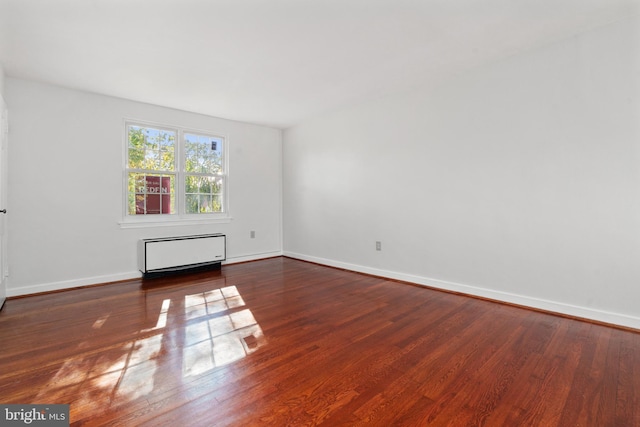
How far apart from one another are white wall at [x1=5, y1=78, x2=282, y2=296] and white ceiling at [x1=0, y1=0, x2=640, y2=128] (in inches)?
12.5

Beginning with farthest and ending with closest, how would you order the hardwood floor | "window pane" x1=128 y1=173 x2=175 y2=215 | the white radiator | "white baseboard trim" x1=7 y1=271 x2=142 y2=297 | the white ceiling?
"window pane" x1=128 y1=173 x2=175 y2=215
the white radiator
"white baseboard trim" x1=7 y1=271 x2=142 y2=297
the white ceiling
the hardwood floor

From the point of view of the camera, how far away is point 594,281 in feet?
8.78

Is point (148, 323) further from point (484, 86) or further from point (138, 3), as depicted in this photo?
point (484, 86)

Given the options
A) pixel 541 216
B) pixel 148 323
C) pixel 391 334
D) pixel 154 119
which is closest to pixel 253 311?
pixel 148 323

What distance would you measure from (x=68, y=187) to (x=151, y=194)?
3.16 feet

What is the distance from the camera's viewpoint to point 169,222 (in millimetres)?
4602

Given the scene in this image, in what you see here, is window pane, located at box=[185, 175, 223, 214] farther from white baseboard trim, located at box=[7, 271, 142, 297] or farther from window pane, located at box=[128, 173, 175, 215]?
white baseboard trim, located at box=[7, 271, 142, 297]

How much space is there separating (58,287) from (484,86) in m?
5.50

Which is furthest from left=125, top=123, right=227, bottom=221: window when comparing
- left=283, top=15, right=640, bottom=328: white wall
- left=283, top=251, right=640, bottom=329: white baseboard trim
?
left=283, top=251, right=640, bottom=329: white baseboard trim

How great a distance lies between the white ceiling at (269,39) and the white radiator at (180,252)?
2.04 meters

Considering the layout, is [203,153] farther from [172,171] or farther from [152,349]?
[152,349]

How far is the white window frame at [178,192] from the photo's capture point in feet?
13.8

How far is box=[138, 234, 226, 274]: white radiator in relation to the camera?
4176 mm

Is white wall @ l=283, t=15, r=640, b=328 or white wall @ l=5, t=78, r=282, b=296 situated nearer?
white wall @ l=283, t=15, r=640, b=328
